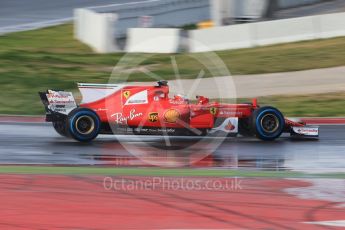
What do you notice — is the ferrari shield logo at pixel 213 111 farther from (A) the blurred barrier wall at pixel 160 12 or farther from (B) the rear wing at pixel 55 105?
(A) the blurred barrier wall at pixel 160 12

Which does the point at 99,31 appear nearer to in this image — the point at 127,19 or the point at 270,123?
the point at 127,19

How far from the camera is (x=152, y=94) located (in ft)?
44.0

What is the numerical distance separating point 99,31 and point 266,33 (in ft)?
17.8

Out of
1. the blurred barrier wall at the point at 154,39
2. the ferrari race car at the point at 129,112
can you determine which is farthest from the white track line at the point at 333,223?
the blurred barrier wall at the point at 154,39

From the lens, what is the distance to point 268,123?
14039 millimetres

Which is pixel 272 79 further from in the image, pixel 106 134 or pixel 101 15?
pixel 106 134

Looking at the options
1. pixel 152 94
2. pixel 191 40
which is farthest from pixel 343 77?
pixel 152 94

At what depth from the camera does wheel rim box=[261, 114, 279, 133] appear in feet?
45.8

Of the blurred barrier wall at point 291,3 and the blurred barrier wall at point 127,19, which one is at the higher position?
the blurred barrier wall at point 291,3

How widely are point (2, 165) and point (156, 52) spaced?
14.2 m

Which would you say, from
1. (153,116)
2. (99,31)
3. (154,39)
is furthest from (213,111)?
(99,31)

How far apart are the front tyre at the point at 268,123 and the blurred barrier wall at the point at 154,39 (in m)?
11.4

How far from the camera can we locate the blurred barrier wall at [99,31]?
983 inches

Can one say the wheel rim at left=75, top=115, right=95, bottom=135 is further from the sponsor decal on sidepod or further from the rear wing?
the sponsor decal on sidepod
